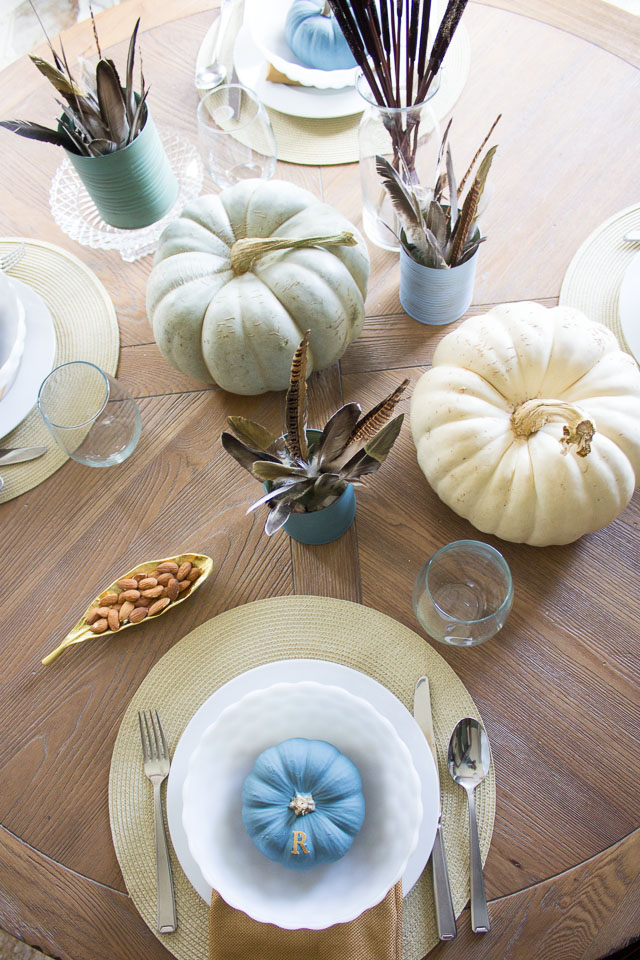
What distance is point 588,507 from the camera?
80cm

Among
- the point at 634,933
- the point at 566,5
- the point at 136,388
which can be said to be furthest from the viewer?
the point at 566,5

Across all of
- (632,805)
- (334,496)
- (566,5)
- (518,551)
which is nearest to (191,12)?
(566,5)

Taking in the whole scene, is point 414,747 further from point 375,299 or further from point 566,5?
point 566,5

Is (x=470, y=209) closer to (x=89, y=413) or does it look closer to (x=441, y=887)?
(x=89, y=413)

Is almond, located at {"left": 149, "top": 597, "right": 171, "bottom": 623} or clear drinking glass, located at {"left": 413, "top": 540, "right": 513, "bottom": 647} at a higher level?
almond, located at {"left": 149, "top": 597, "right": 171, "bottom": 623}

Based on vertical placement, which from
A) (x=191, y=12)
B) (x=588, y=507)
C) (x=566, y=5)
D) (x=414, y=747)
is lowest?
(x=414, y=747)

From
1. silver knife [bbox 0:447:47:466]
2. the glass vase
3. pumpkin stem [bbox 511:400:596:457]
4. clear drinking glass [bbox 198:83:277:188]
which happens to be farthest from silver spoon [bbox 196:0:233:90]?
pumpkin stem [bbox 511:400:596:457]

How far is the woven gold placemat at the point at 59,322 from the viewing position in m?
0.98

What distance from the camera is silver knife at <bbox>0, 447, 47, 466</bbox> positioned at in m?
0.98

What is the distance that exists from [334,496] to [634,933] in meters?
0.52

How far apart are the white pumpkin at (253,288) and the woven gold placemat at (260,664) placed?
309mm

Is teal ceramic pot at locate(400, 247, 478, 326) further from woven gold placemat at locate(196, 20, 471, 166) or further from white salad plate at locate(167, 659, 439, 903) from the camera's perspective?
white salad plate at locate(167, 659, 439, 903)

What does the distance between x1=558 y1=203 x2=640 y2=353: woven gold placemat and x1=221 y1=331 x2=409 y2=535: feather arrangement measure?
0.40m

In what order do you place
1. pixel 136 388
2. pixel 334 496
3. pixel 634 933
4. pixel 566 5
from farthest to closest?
pixel 566 5 < pixel 136 388 < pixel 334 496 < pixel 634 933
